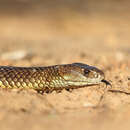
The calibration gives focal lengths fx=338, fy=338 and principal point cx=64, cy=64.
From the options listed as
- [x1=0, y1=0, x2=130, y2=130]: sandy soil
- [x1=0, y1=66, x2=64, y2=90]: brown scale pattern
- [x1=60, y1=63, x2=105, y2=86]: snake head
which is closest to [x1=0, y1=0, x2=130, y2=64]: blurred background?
[x1=0, y1=0, x2=130, y2=130]: sandy soil

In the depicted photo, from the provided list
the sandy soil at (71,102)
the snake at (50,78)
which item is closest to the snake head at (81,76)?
the snake at (50,78)

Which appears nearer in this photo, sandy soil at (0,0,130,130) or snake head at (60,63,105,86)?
sandy soil at (0,0,130,130)

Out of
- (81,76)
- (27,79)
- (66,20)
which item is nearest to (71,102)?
(81,76)

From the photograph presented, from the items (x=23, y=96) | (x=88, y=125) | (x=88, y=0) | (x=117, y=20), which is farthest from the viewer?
(x=88, y=0)

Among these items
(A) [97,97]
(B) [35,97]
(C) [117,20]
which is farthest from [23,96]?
(C) [117,20]

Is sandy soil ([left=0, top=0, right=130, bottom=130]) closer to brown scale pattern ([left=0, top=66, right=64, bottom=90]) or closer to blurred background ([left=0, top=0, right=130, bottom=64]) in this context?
brown scale pattern ([left=0, top=66, right=64, bottom=90])

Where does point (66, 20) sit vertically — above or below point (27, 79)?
below

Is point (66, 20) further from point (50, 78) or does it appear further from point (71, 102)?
point (71, 102)

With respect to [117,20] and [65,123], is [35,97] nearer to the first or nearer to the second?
[65,123]
